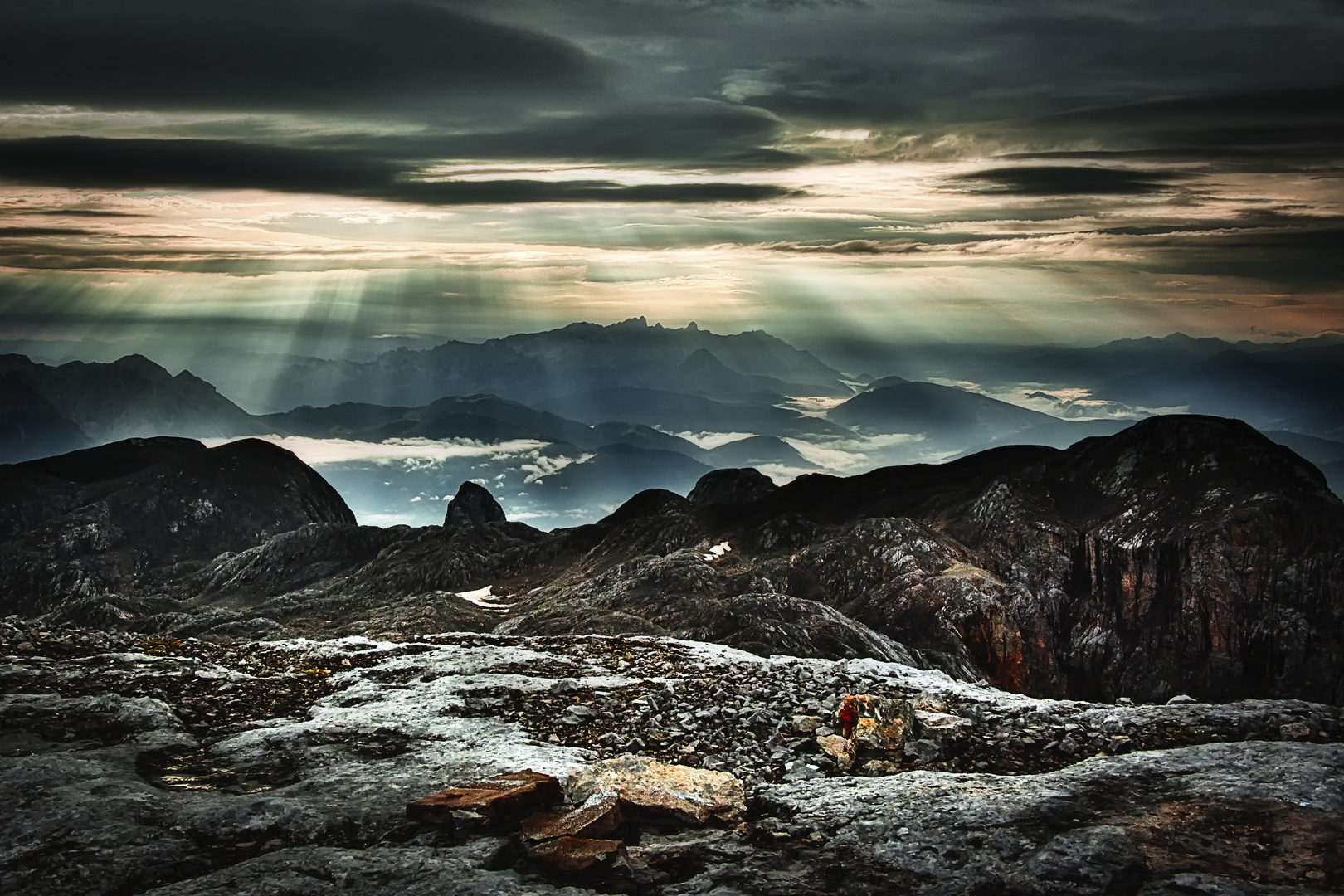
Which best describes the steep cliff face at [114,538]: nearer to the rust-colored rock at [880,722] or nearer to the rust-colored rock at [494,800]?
the rust-colored rock at [494,800]

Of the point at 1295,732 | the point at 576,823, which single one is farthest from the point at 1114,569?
the point at 576,823

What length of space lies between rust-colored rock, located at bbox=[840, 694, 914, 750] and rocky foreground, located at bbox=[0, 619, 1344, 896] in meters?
0.10

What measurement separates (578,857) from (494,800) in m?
2.82

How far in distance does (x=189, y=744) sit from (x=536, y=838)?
11424mm

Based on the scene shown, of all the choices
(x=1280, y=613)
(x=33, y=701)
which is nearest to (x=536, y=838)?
(x=33, y=701)

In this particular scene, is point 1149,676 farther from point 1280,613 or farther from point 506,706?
point 506,706

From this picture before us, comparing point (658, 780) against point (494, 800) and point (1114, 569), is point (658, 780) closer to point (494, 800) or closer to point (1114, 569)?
point (494, 800)

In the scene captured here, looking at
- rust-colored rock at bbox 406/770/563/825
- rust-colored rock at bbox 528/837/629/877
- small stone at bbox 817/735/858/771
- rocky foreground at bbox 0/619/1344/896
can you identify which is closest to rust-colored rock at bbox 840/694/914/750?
rocky foreground at bbox 0/619/1344/896

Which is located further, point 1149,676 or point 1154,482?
point 1154,482

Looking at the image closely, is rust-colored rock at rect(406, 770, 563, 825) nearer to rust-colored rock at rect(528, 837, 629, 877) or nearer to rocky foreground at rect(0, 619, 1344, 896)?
rocky foreground at rect(0, 619, 1344, 896)

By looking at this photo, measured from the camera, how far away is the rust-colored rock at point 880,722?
2248 cm

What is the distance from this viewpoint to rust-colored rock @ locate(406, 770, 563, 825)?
57.2ft

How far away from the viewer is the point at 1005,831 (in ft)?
54.7

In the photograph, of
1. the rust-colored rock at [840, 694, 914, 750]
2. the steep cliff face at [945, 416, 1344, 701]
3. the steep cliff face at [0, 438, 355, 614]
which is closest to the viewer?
the rust-colored rock at [840, 694, 914, 750]
